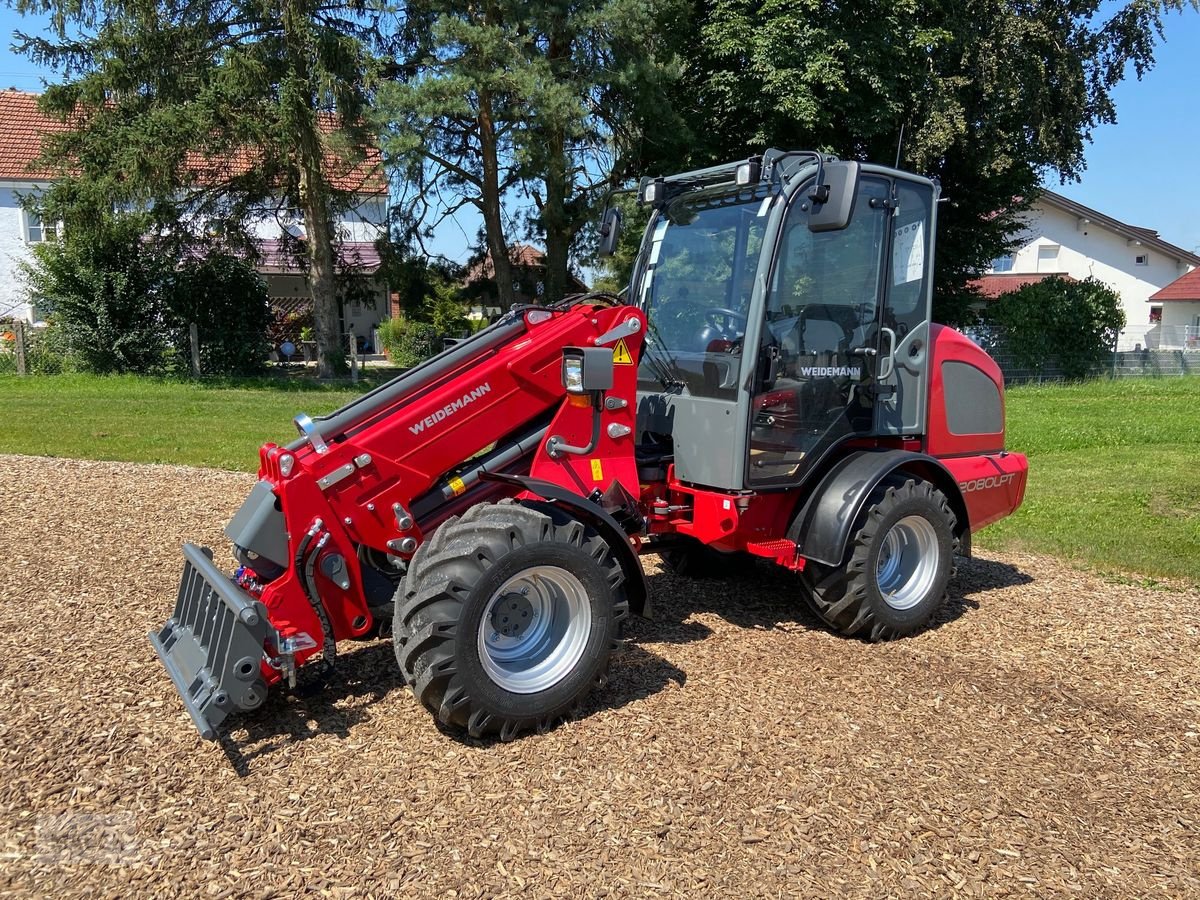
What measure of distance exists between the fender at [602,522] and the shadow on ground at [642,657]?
33 cm

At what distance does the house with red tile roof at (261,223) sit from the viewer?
18.3m

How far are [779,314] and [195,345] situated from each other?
16.7m

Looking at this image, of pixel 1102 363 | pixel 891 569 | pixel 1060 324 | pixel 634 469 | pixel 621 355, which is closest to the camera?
pixel 621 355

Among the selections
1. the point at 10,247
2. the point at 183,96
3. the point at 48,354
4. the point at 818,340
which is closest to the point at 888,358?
the point at 818,340

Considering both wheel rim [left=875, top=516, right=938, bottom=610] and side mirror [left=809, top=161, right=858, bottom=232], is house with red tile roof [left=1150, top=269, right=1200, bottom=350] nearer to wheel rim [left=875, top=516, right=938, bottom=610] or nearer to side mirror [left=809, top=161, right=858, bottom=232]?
wheel rim [left=875, top=516, right=938, bottom=610]

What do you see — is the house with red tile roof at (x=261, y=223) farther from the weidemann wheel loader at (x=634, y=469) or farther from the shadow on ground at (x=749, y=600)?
the weidemann wheel loader at (x=634, y=469)

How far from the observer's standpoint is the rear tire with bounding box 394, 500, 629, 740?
142 inches

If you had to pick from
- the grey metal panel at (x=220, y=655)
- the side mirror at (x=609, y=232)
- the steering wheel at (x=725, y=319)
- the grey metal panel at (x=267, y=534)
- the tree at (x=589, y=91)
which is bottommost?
the grey metal panel at (x=220, y=655)

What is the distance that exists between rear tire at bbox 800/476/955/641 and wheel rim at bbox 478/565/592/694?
160cm

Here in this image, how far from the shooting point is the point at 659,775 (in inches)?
142

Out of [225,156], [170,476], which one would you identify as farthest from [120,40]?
[170,476]

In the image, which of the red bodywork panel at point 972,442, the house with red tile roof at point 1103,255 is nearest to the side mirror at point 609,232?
the red bodywork panel at point 972,442

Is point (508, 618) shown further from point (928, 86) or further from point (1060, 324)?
point (1060, 324)

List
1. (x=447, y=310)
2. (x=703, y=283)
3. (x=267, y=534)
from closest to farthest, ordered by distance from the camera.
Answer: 1. (x=267, y=534)
2. (x=703, y=283)
3. (x=447, y=310)
